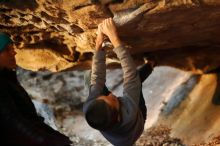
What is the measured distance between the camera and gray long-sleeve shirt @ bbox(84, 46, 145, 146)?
2959 millimetres

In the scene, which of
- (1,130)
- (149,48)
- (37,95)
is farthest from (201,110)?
(37,95)

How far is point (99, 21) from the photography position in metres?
3.32

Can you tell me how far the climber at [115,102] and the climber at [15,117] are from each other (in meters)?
0.34

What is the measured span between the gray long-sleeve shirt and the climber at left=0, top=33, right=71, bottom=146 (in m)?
0.41

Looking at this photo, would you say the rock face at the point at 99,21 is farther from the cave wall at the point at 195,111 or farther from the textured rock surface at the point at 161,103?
the textured rock surface at the point at 161,103

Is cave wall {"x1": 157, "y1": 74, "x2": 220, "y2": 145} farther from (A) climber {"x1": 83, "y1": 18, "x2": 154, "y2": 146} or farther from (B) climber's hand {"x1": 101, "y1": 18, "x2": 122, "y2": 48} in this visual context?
(B) climber's hand {"x1": 101, "y1": 18, "x2": 122, "y2": 48}

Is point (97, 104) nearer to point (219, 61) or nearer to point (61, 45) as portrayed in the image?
point (61, 45)

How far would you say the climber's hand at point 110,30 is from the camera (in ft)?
9.81

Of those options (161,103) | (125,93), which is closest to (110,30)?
(125,93)

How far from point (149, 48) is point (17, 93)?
6.96 feet

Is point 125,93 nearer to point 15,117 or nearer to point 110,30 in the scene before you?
point 110,30

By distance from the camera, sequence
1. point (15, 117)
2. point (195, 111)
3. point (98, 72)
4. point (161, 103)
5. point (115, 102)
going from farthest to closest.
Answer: point (161, 103) → point (195, 111) → point (98, 72) → point (115, 102) → point (15, 117)

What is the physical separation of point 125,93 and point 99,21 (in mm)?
731

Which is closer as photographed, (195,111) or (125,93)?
(125,93)
